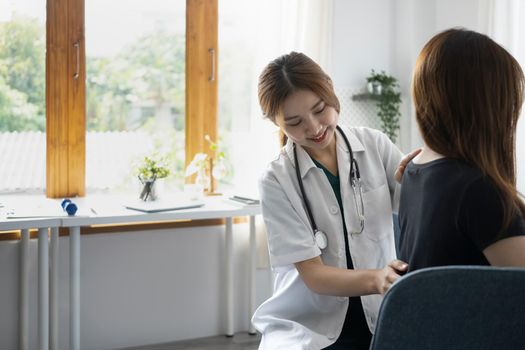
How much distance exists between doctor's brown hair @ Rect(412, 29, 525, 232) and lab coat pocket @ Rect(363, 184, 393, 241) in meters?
0.54

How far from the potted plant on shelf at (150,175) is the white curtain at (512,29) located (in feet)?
5.89

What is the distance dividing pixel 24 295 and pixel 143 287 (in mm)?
582

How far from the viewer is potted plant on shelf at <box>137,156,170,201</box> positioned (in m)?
2.97

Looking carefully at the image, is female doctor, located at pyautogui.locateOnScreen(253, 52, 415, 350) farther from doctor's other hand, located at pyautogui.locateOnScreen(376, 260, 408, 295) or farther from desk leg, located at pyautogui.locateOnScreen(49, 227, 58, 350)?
desk leg, located at pyautogui.locateOnScreen(49, 227, 58, 350)

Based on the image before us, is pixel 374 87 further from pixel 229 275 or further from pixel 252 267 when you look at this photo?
pixel 229 275

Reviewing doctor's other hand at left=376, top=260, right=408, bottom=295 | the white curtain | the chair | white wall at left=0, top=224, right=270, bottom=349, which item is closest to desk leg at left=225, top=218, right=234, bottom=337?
white wall at left=0, top=224, right=270, bottom=349

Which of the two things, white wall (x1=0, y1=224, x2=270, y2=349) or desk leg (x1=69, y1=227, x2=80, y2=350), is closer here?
desk leg (x1=69, y1=227, x2=80, y2=350)

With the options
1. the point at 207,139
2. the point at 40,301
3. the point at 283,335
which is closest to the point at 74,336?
the point at 40,301

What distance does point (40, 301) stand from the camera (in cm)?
264

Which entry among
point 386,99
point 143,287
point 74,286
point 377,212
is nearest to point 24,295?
point 74,286

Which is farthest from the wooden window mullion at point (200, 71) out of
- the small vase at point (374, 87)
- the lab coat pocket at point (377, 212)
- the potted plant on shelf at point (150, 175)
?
the lab coat pocket at point (377, 212)

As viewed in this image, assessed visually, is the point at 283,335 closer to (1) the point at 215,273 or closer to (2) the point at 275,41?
(1) the point at 215,273

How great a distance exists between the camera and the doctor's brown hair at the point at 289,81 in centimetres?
157

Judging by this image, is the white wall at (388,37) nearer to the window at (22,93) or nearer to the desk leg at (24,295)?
the window at (22,93)
